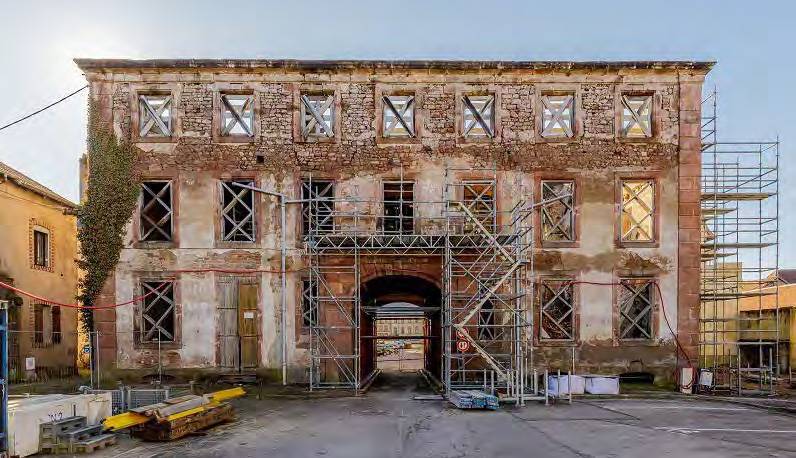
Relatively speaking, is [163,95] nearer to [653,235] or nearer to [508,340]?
[508,340]

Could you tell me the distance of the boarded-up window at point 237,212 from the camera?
58.5 feet

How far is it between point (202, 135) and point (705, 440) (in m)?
16.4

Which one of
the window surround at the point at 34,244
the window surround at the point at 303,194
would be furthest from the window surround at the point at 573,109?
the window surround at the point at 34,244

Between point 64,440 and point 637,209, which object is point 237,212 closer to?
point 64,440

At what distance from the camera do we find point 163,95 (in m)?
18.2

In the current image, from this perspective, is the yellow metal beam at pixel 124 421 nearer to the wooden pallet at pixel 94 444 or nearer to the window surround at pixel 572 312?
the wooden pallet at pixel 94 444

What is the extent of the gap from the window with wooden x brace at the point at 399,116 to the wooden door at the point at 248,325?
694cm

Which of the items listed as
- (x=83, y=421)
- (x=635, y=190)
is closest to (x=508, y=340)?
(x=635, y=190)

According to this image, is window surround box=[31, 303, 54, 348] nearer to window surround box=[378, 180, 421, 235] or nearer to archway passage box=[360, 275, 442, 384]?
archway passage box=[360, 275, 442, 384]

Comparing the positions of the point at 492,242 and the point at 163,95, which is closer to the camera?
the point at 492,242

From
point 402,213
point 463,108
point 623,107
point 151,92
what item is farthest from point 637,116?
point 151,92

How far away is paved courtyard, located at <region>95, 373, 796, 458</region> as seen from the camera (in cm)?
1004

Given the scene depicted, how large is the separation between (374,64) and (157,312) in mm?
10990

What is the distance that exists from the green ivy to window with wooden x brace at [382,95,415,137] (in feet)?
28.0
